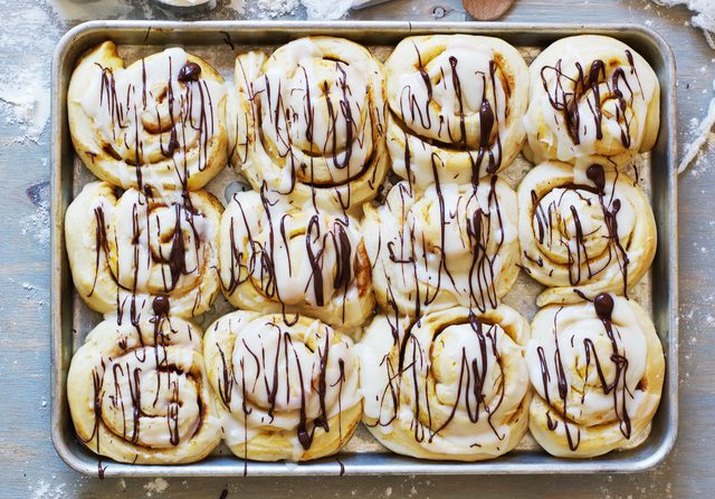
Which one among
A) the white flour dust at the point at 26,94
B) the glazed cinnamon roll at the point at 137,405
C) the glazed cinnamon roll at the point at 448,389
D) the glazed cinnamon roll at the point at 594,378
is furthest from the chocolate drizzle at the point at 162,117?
the glazed cinnamon roll at the point at 594,378

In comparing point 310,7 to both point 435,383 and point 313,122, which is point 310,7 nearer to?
point 313,122

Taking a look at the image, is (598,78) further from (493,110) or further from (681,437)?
(681,437)

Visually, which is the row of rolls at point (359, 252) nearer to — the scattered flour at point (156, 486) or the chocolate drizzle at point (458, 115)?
the chocolate drizzle at point (458, 115)

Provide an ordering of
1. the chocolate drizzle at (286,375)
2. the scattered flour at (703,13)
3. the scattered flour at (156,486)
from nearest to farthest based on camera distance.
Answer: the chocolate drizzle at (286,375) → the scattered flour at (156,486) → the scattered flour at (703,13)

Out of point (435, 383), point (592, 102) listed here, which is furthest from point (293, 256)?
point (592, 102)

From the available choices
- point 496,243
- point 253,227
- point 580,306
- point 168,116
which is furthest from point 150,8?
point 580,306

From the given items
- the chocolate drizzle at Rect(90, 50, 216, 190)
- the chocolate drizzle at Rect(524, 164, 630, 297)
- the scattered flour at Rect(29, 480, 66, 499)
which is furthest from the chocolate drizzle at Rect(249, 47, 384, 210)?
Answer: the scattered flour at Rect(29, 480, 66, 499)
